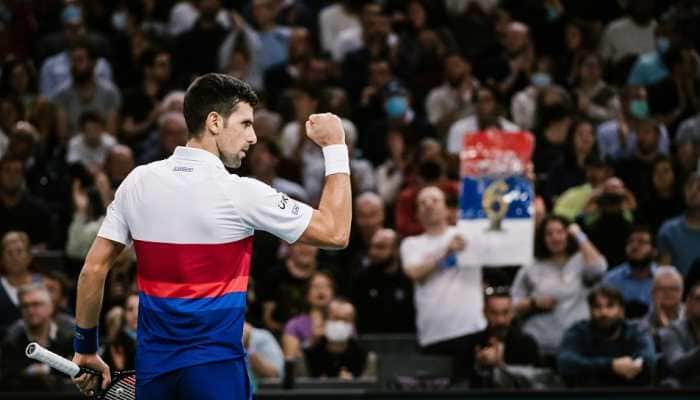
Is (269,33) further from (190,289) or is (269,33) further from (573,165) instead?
(190,289)

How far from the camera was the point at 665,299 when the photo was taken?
10.9 meters

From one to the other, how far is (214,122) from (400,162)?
788 cm

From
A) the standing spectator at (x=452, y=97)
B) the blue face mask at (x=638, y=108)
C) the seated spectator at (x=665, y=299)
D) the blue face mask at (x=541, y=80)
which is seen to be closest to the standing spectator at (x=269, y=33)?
the standing spectator at (x=452, y=97)

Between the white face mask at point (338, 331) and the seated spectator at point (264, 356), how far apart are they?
15.0 inches

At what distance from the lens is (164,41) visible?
51.9ft

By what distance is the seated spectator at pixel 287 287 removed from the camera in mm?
11547

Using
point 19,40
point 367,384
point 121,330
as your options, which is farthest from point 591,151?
point 19,40

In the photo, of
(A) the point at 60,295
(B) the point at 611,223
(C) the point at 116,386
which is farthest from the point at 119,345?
(C) the point at 116,386

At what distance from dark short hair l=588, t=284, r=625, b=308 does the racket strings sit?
17.2 ft

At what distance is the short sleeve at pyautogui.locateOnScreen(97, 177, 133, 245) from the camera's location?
5512 mm

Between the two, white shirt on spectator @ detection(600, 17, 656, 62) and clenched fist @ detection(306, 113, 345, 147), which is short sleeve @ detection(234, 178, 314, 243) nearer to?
clenched fist @ detection(306, 113, 345, 147)

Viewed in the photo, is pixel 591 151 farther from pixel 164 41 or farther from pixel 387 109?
pixel 164 41

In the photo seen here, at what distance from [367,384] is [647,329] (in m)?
2.04

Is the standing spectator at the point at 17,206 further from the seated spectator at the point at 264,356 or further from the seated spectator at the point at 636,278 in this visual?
the seated spectator at the point at 636,278
